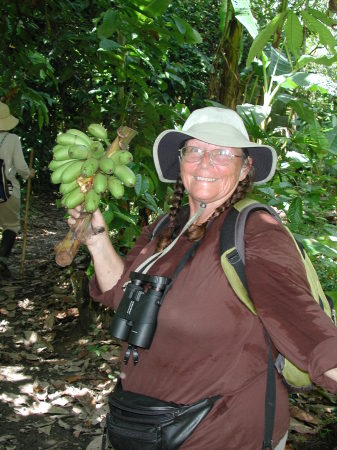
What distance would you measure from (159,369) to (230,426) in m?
0.26

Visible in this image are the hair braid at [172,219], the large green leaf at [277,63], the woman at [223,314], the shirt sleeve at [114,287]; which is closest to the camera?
the woman at [223,314]

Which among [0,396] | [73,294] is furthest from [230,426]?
[73,294]

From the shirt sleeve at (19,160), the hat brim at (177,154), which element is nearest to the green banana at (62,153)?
the hat brim at (177,154)

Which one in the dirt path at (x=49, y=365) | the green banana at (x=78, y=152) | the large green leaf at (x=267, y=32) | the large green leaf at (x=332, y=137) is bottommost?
the dirt path at (x=49, y=365)

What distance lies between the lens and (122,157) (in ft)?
5.29

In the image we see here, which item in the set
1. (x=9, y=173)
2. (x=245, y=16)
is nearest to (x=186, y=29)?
(x=245, y=16)

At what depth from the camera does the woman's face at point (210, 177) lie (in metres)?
1.71

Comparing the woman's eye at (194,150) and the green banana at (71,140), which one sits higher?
the woman's eye at (194,150)

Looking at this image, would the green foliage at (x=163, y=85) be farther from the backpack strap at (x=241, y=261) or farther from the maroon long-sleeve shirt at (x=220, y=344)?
the maroon long-sleeve shirt at (x=220, y=344)

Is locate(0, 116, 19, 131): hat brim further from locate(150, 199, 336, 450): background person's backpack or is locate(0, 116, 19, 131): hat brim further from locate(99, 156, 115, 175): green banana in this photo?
locate(150, 199, 336, 450): background person's backpack

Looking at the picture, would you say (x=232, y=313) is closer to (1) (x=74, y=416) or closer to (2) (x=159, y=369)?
(2) (x=159, y=369)

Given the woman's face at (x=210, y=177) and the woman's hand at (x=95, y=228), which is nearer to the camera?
the woman's face at (x=210, y=177)

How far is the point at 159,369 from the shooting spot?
64.6 inches

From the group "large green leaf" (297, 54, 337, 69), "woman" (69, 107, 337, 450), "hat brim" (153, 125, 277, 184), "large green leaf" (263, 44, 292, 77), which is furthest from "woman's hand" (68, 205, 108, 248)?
"large green leaf" (263, 44, 292, 77)
